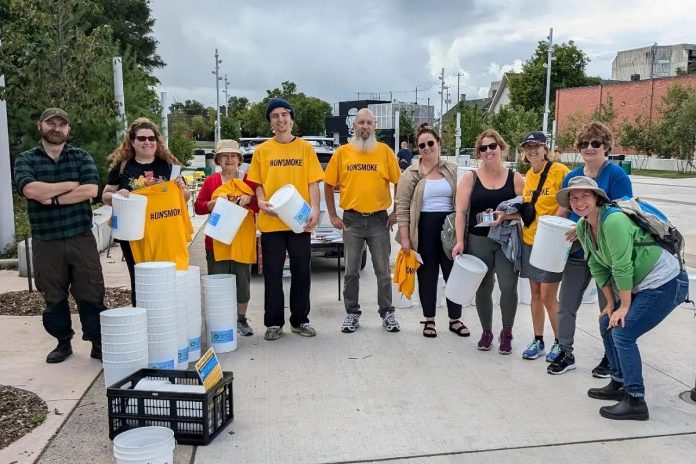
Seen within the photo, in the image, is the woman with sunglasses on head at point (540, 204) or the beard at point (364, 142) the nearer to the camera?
the woman with sunglasses on head at point (540, 204)

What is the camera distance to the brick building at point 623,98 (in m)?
43.7

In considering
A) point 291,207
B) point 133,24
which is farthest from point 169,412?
point 133,24

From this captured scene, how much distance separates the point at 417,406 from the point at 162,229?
2.45 metres

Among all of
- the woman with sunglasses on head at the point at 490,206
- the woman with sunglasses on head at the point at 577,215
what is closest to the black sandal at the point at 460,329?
the woman with sunglasses on head at the point at 490,206

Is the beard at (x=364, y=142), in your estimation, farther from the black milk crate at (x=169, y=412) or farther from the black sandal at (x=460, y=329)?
the black milk crate at (x=169, y=412)

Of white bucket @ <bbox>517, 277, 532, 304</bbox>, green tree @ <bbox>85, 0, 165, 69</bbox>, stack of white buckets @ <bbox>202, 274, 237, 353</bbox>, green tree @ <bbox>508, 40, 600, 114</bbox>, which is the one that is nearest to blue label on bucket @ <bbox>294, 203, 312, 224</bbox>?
stack of white buckets @ <bbox>202, 274, 237, 353</bbox>

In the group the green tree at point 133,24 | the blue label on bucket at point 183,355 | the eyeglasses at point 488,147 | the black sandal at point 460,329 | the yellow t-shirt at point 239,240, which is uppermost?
the green tree at point 133,24

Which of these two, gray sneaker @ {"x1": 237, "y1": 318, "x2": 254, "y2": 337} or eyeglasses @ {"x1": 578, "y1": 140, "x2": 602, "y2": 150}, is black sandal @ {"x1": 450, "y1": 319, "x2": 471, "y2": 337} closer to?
gray sneaker @ {"x1": 237, "y1": 318, "x2": 254, "y2": 337}

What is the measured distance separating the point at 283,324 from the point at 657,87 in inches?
1817

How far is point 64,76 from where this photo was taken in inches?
275

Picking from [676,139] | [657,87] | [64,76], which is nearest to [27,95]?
[64,76]

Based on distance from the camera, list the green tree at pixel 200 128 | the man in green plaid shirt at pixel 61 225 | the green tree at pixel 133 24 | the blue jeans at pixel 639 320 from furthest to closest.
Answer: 1. the green tree at pixel 200 128
2. the green tree at pixel 133 24
3. the man in green plaid shirt at pixel 61 225
4. the blue jeans at pixel 639 320

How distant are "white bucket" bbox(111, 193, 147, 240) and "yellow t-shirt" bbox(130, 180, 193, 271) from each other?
0.58 ft

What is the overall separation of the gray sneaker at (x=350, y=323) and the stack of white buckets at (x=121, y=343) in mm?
2188
